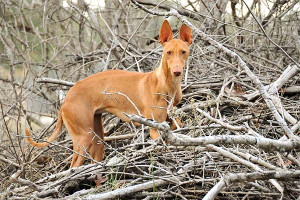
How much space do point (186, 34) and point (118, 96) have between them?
4.14 ft

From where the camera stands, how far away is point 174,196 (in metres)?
4.01

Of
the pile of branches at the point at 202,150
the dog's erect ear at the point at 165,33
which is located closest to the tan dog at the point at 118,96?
Result: the dog's erect ear at the point at 165,33

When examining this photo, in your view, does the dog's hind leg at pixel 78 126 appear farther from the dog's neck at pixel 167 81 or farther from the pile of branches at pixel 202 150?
the dog's neck at pixel 167 81

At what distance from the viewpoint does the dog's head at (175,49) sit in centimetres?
502

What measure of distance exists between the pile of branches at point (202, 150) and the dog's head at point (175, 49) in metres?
0.25

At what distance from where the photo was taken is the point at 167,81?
17.9 ft

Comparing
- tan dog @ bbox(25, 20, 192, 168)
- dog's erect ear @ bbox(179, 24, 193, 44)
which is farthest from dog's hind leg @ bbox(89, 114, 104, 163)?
dog's erect ear @ bbox(179, 24, 193, 44)

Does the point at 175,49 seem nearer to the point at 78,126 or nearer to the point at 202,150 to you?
the point at 202,150

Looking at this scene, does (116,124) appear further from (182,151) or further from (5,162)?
(182,151)

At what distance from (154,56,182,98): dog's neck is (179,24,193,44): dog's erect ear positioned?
0.38 m

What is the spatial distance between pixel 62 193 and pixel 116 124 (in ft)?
7.00

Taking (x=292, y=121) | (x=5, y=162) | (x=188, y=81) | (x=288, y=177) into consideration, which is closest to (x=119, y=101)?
(x=188, y=81)

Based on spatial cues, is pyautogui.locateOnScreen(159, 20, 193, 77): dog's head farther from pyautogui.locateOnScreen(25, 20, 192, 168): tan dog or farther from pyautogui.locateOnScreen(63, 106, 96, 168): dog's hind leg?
pyautogui.locateOnScreen(63, 106, 96, 168): dog's hind leg

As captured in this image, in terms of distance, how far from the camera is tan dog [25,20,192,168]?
17.8ft
